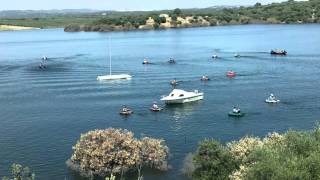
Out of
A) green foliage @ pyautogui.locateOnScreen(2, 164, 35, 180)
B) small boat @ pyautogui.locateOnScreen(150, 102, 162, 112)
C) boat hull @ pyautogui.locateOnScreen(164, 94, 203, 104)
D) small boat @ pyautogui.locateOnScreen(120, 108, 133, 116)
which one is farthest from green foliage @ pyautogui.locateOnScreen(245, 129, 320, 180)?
boat hull @ pyautogui.locateOnScreen(164, 94, 203, 104)

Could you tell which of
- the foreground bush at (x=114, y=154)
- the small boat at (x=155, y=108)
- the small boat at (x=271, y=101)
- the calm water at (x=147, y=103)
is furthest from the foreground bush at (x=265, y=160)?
the small boat at (x=271, y=101)

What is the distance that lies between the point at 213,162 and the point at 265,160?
50.4 feet

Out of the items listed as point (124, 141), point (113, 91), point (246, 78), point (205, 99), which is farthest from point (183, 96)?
point (124, 141)

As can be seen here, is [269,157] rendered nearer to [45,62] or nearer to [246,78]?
[246,78]

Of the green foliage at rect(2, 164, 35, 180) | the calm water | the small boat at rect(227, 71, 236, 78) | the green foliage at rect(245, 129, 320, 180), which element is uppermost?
the green foliage at rect(2, 164, 35, 180)

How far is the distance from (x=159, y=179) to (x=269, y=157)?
26.1 metres

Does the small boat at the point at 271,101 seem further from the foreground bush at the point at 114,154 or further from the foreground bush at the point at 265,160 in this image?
the foreground bush at the point at 265,160

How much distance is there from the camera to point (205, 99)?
113 metres

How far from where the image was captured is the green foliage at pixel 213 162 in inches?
2276

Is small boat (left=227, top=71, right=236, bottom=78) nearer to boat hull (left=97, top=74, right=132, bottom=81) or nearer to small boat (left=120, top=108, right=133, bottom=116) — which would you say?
boat hull (left=97, top=74, right=132, bottom=81)

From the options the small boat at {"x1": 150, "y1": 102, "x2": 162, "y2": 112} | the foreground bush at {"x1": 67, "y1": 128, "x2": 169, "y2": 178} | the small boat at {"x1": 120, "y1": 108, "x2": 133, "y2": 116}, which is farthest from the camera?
the small boat at {"x1": 150, "y1": 102, "x2": 162, "y2": 112}

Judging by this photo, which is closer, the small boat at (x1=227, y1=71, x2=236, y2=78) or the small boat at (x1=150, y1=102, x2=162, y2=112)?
the small boat at (x1=150, y1=102, x2=162, y2=112)

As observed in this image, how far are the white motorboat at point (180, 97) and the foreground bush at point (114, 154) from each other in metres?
39.9

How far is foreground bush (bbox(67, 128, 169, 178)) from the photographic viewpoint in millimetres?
66500
